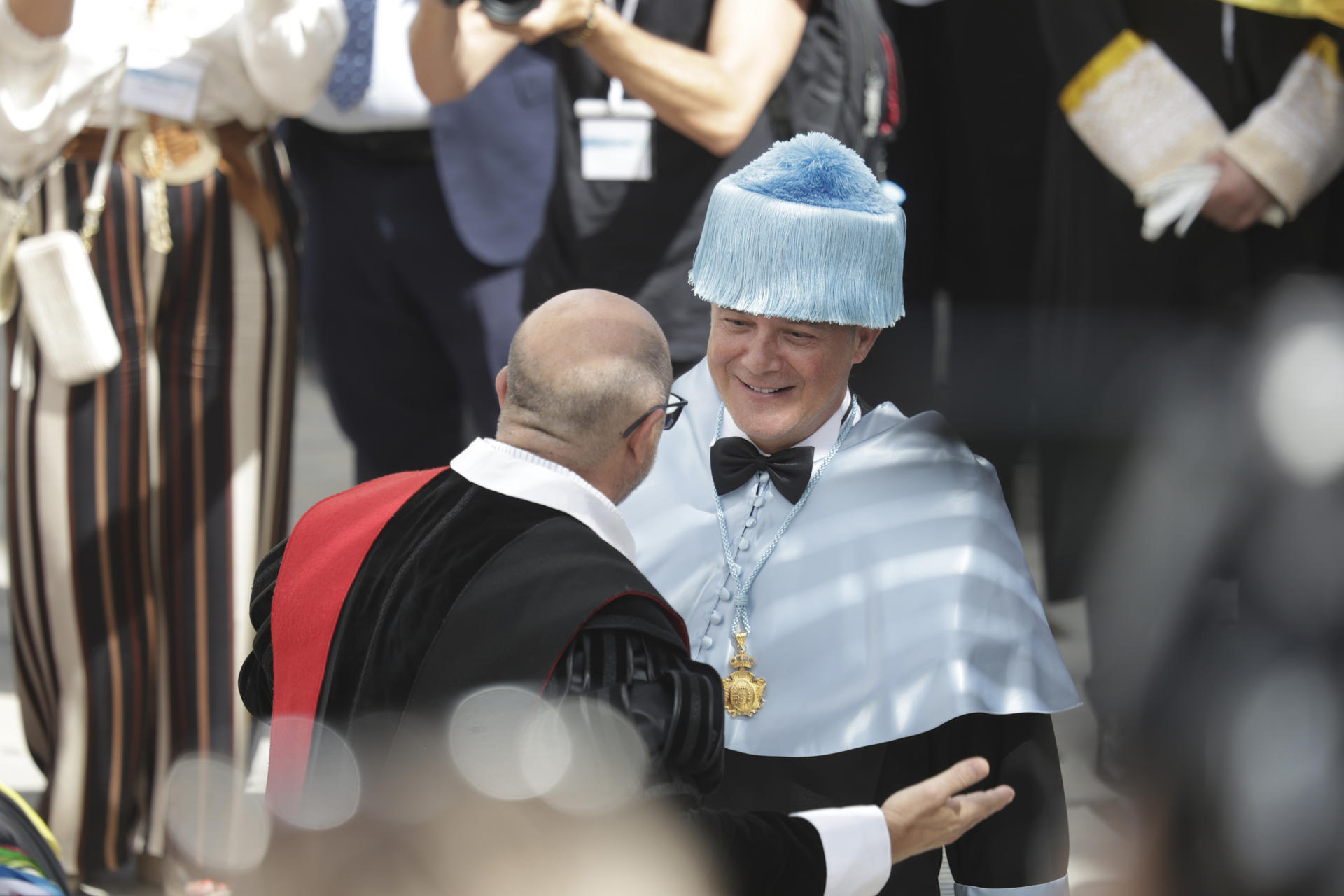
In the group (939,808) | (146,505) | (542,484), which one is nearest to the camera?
(542,484)

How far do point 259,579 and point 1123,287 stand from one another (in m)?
2.02

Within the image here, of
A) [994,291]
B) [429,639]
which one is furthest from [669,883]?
[994,291]

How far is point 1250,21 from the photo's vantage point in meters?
2.94

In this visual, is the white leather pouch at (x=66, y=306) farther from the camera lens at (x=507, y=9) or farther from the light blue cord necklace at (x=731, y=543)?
the light blue cord necklace at (x=731, y=543)

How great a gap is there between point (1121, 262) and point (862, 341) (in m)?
1.44

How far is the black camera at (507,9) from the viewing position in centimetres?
242

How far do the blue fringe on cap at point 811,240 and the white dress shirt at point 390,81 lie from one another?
1530 mm

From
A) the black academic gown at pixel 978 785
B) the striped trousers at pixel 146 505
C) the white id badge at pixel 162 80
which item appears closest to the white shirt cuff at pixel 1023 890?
the black academic gown at pixel 978 785

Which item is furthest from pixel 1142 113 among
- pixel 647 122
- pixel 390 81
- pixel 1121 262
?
pixel 390 81

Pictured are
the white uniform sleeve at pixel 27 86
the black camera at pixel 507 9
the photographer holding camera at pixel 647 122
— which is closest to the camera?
the black camera at pixel 507 9

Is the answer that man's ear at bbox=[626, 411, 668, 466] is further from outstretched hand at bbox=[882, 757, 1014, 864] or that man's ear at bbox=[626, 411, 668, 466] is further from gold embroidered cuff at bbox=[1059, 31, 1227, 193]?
gold embroidered cuff at bbox=[1059, 31, 1227, 193]

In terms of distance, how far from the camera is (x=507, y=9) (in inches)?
96.0

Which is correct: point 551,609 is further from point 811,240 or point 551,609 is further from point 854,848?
point 811,240

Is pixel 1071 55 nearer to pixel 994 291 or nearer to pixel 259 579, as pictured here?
pixel 994 291
